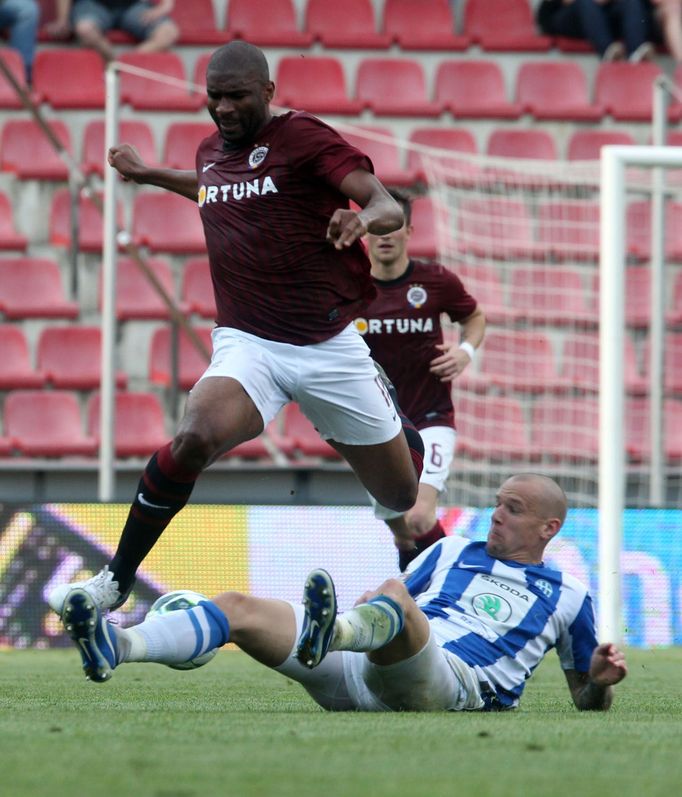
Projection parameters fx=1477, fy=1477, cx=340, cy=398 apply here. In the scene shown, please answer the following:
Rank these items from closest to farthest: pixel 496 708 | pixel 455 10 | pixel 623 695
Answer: pixel 496 708, pixel 623 695, pixel 455 10

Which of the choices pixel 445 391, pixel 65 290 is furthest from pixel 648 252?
pixel 445 391

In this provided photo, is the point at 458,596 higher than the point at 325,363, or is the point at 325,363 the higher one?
the point at 325,363

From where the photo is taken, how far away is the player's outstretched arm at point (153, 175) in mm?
6219

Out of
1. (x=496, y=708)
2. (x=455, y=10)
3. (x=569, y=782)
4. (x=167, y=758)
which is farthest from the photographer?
(x=455, y=10)

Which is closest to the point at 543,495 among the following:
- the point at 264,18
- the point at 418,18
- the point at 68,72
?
the point at 68,72

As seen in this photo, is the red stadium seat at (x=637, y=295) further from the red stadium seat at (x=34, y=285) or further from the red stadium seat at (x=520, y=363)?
the red stadium seat at (x=34, y=285)

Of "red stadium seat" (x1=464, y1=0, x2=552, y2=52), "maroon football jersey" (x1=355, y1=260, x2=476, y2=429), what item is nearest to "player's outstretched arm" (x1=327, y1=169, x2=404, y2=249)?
"maroon football jersey" (x1=355, y1=260, x2=476, y2=429)

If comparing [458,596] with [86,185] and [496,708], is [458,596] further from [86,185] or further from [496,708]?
[86,185]

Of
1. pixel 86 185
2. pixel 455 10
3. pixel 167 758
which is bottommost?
pixel 167 758

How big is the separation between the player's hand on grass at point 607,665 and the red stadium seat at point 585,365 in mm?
7925

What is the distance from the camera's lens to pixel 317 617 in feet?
14.5

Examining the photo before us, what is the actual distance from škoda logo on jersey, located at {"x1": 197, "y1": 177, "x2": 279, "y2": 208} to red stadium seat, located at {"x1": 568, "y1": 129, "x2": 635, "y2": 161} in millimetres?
10016

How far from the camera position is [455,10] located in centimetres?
1697

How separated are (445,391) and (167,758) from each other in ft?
15.5
